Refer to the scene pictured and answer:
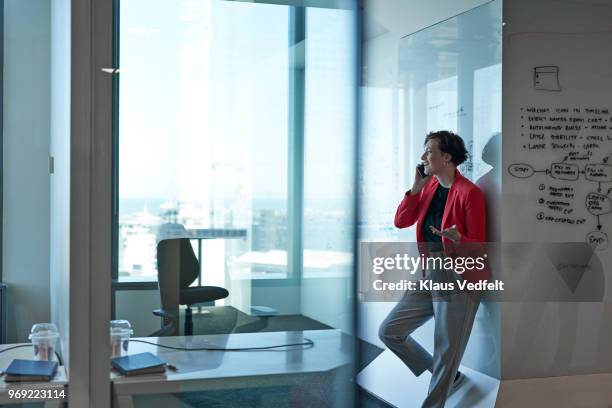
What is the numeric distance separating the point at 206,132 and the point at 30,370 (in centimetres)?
116

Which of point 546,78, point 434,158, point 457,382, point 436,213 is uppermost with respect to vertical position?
point 546,78

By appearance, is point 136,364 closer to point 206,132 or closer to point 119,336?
point 119,336

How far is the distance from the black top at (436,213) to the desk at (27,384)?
1.59 metres

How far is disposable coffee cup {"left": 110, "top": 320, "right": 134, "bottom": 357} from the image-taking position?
292 cm

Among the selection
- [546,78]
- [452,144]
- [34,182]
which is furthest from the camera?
[546,78]

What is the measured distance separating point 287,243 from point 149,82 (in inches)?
34.2

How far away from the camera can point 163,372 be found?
2973 millimetres

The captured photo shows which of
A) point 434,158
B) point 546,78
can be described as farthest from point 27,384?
point 546,78

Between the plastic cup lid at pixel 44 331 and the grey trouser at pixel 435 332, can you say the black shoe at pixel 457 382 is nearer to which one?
the grey trouser at pixel 435 332

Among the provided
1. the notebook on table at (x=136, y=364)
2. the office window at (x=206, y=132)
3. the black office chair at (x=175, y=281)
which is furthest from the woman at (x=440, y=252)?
the notebook on table at (x=136, y=364)

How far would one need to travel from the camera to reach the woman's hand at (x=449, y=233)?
3.08 metres

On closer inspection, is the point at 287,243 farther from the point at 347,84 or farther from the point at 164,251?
the point at 347,84

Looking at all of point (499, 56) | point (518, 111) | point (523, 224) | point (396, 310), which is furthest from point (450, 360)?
point (499, 56)

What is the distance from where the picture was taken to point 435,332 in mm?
3107
